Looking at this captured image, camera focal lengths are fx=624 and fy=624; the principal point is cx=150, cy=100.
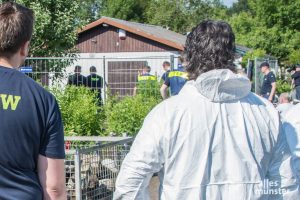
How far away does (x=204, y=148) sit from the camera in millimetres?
2803

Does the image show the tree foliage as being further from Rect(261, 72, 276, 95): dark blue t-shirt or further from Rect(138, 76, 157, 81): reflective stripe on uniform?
Rect(261, 72, 276, 95): dark blue t-shirt

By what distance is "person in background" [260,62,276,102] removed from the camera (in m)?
16.3

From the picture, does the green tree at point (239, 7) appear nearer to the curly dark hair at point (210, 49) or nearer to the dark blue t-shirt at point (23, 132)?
the curly dark hair at point (210, 49)

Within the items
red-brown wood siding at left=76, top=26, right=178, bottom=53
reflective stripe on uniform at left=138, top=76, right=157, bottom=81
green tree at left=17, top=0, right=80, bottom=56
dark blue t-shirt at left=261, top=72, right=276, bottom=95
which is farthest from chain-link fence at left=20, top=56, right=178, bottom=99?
red-brown wood siding at left=76, top=26, right=178, bottom=53

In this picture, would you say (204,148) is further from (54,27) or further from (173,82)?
(54,27)

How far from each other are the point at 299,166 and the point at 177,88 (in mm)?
8837

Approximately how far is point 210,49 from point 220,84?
0.60 ft

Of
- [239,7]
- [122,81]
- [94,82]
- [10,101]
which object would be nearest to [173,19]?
[122,81]

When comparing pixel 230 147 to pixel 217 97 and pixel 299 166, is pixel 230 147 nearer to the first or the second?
pixel 217 97

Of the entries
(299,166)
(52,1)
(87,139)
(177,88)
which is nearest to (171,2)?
(52,1)

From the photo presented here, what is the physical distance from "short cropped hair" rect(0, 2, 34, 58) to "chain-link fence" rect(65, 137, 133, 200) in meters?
2.43

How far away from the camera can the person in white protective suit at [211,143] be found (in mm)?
2789

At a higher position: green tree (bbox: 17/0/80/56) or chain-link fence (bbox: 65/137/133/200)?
green tree (bbox: 17/0/80/56)

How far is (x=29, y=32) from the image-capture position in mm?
2797
